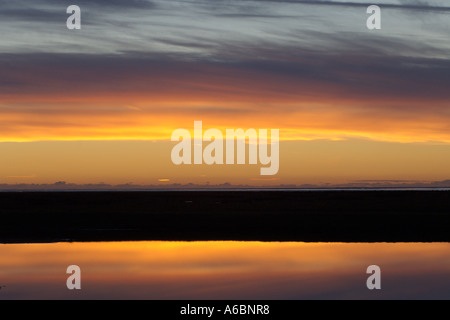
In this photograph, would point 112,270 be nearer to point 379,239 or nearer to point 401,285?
Result: point 401,285

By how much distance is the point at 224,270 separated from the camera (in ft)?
83.1

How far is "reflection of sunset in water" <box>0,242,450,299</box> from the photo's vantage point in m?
21.3

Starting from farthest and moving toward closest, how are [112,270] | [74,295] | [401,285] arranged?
1. [112,270]
2. [401,285]
3. [74,295]

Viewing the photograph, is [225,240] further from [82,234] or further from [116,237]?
[82,234]

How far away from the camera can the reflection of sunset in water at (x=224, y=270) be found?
21.3 meters

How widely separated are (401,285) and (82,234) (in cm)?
2309

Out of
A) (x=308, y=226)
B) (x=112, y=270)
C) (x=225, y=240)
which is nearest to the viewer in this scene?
(x=112, y=270)
